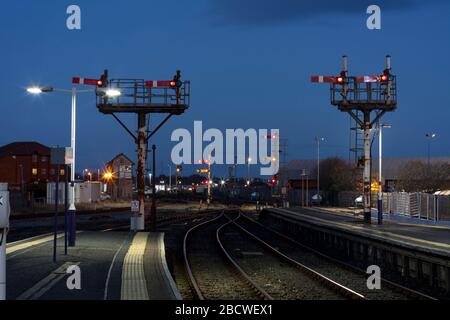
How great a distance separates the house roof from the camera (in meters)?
117

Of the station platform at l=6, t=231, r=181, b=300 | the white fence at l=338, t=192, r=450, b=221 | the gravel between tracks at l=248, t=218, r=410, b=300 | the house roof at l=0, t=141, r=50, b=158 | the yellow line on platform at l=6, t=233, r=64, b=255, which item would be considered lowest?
the gravel between tracks at l=248, t=218, r=410, b=300

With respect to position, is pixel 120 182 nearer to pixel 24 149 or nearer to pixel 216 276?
pixel 24 149

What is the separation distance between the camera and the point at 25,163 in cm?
11512

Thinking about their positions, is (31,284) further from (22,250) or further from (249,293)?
(22,250)

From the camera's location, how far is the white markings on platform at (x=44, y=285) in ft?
42.7

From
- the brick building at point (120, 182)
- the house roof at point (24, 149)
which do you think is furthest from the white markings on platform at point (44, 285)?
the house roof at point (24, 149)

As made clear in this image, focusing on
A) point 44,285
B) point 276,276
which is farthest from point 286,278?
point 44,285

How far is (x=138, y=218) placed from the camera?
35.3 meters

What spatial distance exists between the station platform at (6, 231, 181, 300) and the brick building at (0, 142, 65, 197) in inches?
3332

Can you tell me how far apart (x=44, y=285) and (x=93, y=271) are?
2849mm

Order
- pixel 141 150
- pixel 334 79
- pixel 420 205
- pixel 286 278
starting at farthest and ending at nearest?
pixel 420 205 → pixel 334 79 → pixel 141 150 → pixel 286 278

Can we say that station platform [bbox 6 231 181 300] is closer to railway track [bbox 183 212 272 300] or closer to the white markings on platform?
the white markings on platform

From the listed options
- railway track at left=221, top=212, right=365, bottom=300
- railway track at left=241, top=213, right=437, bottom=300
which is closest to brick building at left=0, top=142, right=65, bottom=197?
railway track at left=241, top=213, right=437, bottom=300

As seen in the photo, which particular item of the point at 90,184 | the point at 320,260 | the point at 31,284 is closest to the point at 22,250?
the point at 31,284
